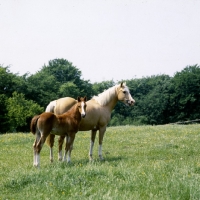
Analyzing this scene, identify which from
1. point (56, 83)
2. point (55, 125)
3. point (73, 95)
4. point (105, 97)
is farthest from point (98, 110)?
point (56, 83)

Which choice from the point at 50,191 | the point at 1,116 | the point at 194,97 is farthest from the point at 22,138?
the point at 194,97

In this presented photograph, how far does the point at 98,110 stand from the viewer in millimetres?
11367

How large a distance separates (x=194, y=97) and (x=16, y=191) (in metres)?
60.1

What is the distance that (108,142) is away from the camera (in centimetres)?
1608

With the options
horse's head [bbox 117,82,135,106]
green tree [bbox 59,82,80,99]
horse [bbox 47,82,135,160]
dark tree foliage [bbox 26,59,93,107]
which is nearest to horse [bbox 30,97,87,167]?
horse [bbox 47,82,135,160]

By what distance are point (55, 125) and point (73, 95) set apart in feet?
174

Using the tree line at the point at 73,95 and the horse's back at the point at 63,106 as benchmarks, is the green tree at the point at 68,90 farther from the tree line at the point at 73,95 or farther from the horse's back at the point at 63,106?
the horse's back at the point at 63,106

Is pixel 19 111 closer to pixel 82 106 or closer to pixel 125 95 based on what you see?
pixel 125 95

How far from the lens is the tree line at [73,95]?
50.2 meters

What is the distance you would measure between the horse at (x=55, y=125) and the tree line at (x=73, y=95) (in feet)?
129

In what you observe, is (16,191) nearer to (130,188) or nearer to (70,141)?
(130,188)

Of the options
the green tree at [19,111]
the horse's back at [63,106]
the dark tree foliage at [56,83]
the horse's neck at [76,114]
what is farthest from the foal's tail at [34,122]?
the dark tree foliage at [56,83]

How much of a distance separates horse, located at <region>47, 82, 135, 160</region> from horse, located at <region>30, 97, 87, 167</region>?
95 cm

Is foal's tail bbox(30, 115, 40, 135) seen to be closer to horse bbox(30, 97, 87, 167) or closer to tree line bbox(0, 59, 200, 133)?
horse bbox(30, 97, 87, 167)
